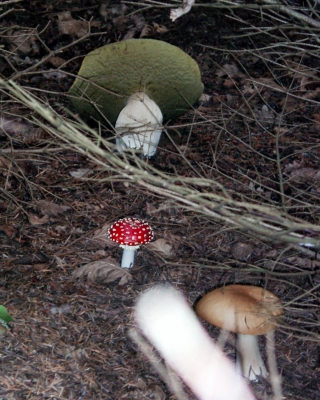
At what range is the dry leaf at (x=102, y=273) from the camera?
3.53 m

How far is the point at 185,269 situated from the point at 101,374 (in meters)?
1.11

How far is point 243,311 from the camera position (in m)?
2.77

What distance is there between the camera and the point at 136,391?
9.36ft

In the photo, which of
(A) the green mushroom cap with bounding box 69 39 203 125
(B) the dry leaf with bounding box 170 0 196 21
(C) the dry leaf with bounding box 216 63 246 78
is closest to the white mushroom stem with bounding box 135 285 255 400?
(A) the green mushroom cap with bounding box 69 39 203 125

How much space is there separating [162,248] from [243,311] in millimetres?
1181

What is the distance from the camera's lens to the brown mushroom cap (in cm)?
277

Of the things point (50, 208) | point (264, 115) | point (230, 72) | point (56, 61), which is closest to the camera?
point (50, 208)

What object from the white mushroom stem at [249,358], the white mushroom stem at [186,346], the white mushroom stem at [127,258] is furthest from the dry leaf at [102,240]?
the white mushroom stem at [249,358]

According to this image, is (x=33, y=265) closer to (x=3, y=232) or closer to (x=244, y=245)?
(x=3, y=232)

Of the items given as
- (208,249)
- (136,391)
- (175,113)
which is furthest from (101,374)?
(175,113)

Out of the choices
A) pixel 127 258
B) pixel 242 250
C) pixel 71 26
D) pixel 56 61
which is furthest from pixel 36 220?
pixel 71 26

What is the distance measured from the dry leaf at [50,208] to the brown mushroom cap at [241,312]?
1.73 metres

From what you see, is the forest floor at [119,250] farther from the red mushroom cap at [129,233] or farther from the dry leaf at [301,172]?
the red mushroom cap at [129,233]

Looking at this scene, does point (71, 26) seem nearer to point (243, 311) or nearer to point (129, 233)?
point (129, 233)
